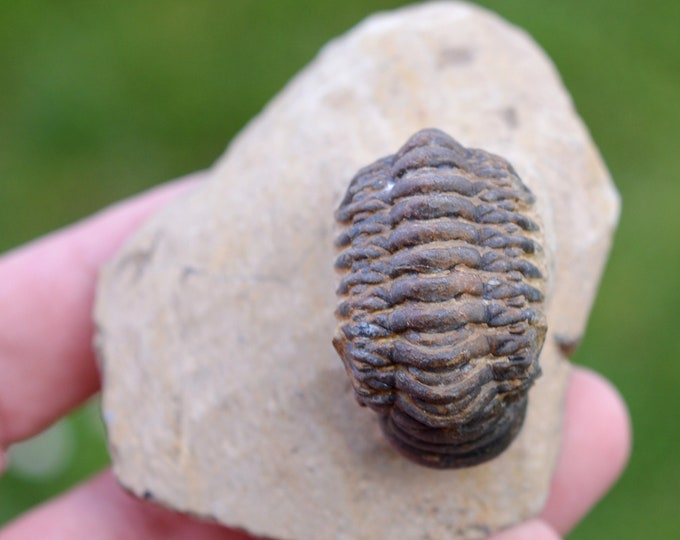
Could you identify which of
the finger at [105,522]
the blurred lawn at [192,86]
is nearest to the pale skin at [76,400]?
the finger at [105,522]

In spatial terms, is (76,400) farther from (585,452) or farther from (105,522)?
(585,452)

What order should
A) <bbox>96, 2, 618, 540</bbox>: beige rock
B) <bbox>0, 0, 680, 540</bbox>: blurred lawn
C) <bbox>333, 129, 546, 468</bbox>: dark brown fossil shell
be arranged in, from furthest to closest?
<bbox>0, 0, 680, 540</bbox>: blurred lawn → <bbox>96, 2, 618, 540</bbox>: beige rock → <bbox>333, 129, 546, 468</bbox>: dark brown fossil shell

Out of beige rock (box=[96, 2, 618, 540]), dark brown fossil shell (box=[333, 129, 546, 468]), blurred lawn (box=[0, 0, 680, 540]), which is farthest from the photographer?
blurred lawn (box=[0, 0, 680, 540])

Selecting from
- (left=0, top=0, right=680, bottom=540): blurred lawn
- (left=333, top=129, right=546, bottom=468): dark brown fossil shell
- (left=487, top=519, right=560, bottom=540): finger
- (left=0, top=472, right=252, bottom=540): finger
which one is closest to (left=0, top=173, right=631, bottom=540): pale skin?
(left=0, top=472, right=252, bottom=540): finger

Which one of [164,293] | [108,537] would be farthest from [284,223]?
[108,537]

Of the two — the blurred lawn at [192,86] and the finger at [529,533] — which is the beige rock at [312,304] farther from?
the blurred lawn at [192,86]

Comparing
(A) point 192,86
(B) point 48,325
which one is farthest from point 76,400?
(A) point 192,86

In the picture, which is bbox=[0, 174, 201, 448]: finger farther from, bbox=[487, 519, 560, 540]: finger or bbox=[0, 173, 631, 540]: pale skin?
bbox=[487, 519, 560, 540]: finger

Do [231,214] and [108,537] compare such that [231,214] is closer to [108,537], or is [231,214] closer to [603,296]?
[108,537]
